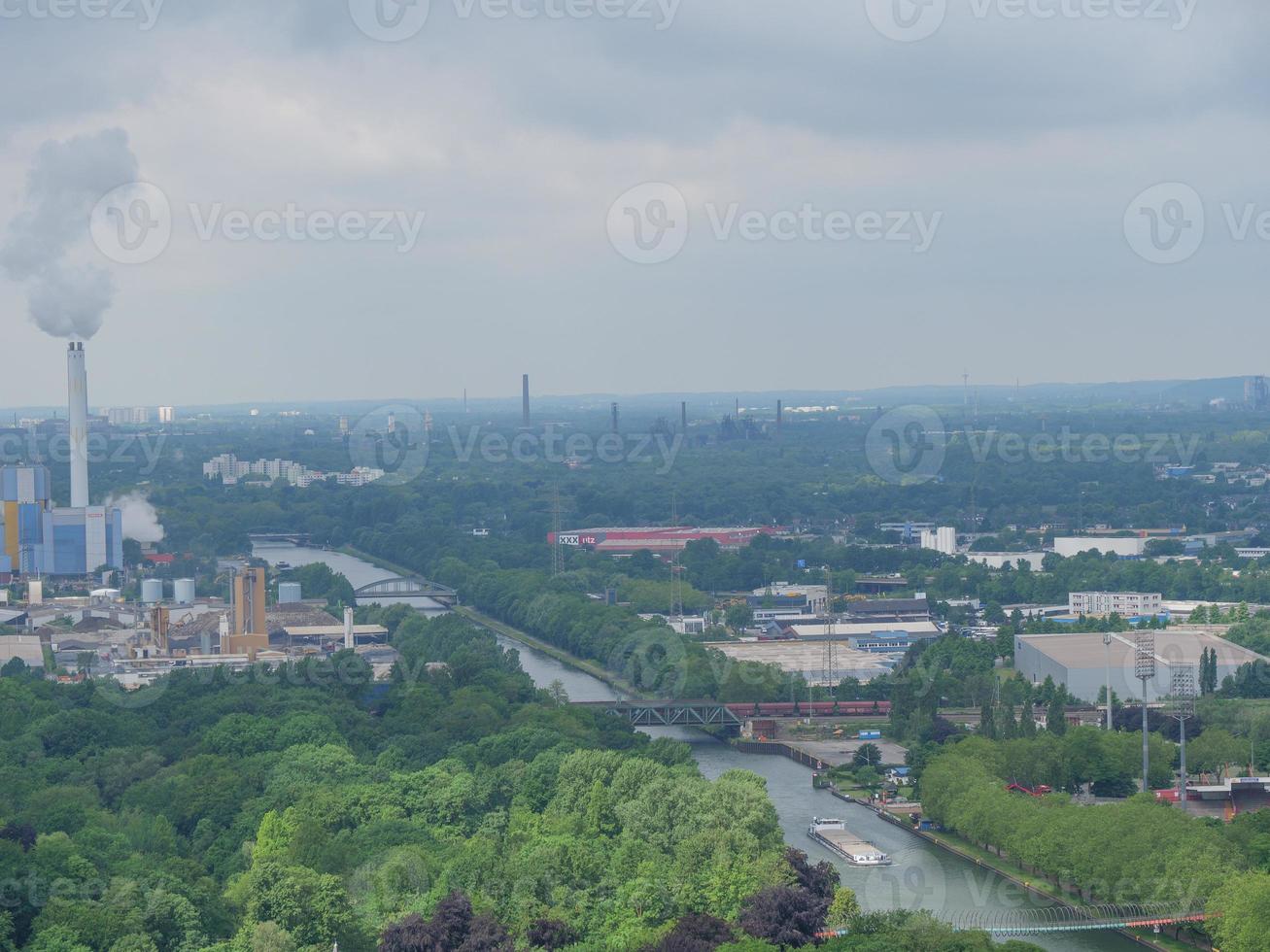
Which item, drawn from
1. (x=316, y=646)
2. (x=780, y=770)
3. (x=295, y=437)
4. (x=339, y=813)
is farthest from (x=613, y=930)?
(x=295, y=437)

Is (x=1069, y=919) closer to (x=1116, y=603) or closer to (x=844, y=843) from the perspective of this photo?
(x=844, y=843)

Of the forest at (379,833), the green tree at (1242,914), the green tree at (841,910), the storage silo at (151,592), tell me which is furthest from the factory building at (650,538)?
the green tree at (1242,914)

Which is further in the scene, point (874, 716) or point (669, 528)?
point (669, 528)

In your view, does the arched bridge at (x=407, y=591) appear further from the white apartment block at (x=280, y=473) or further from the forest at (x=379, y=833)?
the white apartment block at (x=280, y=473)

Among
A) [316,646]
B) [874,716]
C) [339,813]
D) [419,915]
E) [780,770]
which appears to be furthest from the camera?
[316,646]

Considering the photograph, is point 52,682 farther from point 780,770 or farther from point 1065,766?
point 1065,766

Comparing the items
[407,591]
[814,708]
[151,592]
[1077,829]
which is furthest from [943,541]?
[1077,829]

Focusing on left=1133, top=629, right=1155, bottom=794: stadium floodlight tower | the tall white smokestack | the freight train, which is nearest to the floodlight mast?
left=1133, top=629, right=1155, bottom=794: stadium floodlight tower
